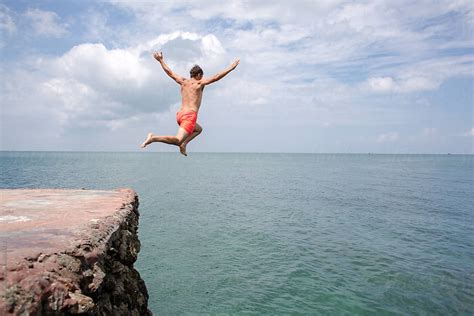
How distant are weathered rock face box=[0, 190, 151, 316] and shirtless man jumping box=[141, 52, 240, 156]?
2.50 m

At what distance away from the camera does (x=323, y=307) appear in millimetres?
14555

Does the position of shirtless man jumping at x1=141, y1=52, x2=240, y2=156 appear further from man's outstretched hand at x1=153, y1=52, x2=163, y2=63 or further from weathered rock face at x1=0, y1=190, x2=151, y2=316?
weathered rock face at x1=0, y1=190, x2=151, y2=316

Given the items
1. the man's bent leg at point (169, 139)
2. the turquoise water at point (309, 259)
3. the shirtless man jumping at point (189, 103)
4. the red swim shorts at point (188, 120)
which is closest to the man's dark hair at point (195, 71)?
the shirtless man jumping at point (189, 103)

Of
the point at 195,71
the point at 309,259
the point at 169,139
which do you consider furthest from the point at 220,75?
the point at 309,259

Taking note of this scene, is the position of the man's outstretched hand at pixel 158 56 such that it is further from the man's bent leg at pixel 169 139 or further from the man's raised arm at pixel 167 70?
the man's bent leg at pixel 169 139

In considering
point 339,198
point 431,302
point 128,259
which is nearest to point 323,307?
point 431,302

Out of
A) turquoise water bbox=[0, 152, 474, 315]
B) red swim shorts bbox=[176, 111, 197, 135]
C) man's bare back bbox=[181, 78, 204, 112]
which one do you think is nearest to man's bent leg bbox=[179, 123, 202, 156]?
red swim shorts bbox=[176, 111, 197, 135]

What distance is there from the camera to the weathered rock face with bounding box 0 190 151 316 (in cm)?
350

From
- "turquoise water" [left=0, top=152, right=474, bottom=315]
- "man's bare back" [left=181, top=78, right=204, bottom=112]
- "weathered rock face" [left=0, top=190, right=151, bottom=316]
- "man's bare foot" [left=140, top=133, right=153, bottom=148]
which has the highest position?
"man's bare back" [left=181, top=78, right=204, bottom=112]

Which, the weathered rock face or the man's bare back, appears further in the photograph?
the man's bare back

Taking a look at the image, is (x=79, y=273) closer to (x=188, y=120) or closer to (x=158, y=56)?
(x=188, y=120)

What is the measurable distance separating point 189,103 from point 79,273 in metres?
5.98

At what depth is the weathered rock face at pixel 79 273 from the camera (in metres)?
3.50

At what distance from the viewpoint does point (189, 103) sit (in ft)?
31.1
